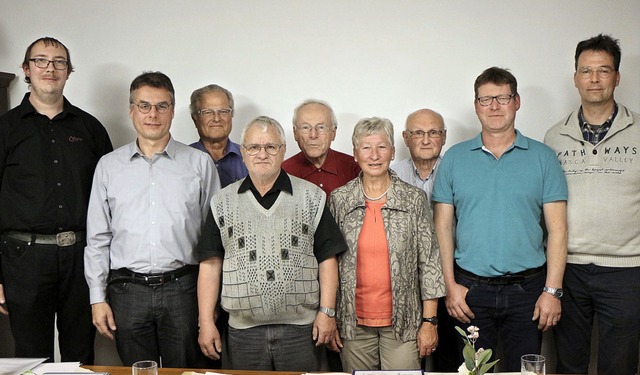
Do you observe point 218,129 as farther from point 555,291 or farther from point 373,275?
point 555,291

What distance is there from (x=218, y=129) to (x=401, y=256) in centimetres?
122

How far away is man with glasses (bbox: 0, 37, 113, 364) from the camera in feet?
8.71

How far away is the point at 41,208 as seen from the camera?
264 centimetres

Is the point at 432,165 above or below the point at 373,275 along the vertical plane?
above

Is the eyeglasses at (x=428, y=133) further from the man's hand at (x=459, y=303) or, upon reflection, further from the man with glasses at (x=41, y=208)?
the man with glasses at (x=41, y=208)

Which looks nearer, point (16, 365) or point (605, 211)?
point (16, 365)

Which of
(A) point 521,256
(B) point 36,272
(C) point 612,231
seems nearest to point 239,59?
(B) point 36,272

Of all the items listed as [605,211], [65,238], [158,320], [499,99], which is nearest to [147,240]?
[158,320]

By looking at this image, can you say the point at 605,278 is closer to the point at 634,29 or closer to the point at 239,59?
the point at 634,29

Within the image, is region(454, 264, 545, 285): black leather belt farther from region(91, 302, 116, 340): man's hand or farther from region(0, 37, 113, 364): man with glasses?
region(0, 37, 113, 364): man with glasses

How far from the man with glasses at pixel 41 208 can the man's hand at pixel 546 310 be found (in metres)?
2.08

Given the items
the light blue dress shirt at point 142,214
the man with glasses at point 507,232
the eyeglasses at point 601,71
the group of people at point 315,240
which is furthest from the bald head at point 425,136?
the light blue dress shirt at point 142,214

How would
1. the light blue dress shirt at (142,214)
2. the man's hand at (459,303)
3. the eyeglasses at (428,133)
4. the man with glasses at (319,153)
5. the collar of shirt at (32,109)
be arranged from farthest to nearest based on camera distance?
the eyeglasses at (428,133) < the man with glasses at (319,153) < the collar of shirt at (32,109) < the man's hand at (459,303) < the light blue dress shirt at (142,214)

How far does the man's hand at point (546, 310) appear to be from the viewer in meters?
2.53
